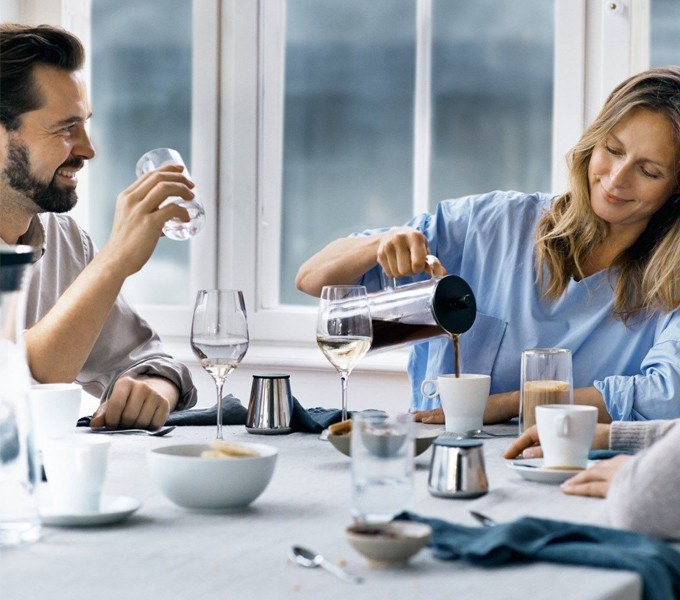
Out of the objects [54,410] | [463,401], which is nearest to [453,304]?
[463,401]

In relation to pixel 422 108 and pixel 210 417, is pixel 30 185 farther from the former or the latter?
pixel 422 108

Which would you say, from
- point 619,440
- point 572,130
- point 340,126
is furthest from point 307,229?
point 619,440

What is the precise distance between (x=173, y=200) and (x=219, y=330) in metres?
0.52

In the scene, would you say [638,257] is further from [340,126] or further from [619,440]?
[340,126]

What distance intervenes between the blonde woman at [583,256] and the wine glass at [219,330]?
0.43 m

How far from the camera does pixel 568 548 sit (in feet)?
3.03

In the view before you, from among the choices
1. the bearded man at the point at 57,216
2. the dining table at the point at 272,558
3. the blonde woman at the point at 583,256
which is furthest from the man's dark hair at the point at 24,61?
the dining table at the point at 272,558

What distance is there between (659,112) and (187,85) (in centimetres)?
174

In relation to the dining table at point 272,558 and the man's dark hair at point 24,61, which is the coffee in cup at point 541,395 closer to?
the dining table at point 272,558

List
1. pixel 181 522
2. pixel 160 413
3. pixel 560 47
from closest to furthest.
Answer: pixel 181 522 < pixel 160 413 < pixel 560 47

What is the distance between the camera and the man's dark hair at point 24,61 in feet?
7.18

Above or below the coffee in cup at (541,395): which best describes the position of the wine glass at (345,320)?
above

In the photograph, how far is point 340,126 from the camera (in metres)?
3.23

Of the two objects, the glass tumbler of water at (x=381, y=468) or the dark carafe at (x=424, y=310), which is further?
the dark carafe at (x=424, y=310)
